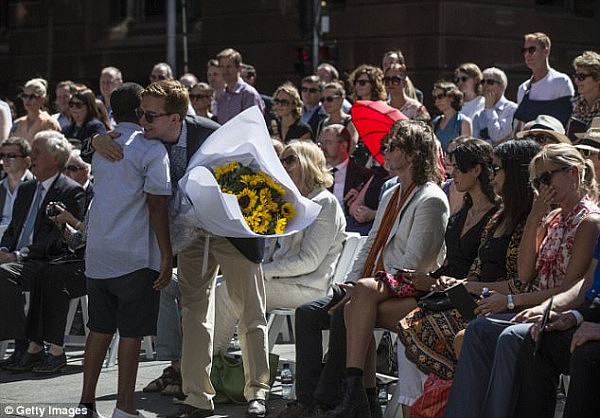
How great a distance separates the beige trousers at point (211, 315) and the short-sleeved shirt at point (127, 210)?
0.66m

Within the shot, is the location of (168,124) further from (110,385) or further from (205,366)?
(110,385)

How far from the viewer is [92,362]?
713 centimetres

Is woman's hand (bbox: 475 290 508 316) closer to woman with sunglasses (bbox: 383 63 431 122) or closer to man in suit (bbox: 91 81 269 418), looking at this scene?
man in suit (bbox: 91 81 269 418)

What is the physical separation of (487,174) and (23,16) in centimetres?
2168

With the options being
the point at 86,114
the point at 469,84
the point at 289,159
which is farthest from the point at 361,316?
the point at 469,84

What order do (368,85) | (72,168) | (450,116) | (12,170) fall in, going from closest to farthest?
1. (72,168)
2. (12,170)
3. (450,116)
4. (368,85)

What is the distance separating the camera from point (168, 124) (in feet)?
24.0

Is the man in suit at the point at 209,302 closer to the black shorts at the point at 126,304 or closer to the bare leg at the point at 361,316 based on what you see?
the black shorts at the point at 126,304

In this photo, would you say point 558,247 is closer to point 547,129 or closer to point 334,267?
point 547,129

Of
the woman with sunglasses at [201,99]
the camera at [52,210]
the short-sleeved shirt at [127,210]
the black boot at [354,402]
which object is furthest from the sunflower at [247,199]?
the woman with sunglasses at [201,99]

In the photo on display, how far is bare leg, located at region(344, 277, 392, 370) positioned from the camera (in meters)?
7.15

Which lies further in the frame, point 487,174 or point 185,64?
point 185,64

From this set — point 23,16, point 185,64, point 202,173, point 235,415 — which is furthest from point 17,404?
point 23,16

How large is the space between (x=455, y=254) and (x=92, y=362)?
7.30 feet
